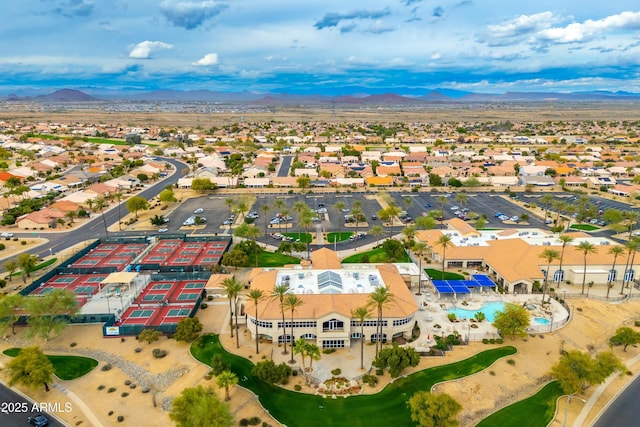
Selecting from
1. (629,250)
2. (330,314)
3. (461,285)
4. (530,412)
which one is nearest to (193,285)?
(330,314)

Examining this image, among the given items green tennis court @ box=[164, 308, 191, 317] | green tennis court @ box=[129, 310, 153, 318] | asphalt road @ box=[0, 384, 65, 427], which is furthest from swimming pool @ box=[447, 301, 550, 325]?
asphalt road @ box=[0, 384, 65, 427]

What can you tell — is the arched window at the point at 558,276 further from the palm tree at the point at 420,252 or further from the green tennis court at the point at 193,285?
the green tennis court at the point at 193,285

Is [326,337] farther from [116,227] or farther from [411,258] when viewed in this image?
[116,227]

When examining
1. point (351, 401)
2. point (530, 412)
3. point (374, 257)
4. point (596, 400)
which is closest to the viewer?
point (530, 412)

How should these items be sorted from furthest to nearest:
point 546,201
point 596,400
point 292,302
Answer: point 546,201 → point 292,302 → point 596,400

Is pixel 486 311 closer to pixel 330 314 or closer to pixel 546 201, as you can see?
pixel 330 314

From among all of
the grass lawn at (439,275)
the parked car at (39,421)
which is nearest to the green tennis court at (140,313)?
the parked car at (39,421)

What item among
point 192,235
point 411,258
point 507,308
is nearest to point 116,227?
point 192,235
